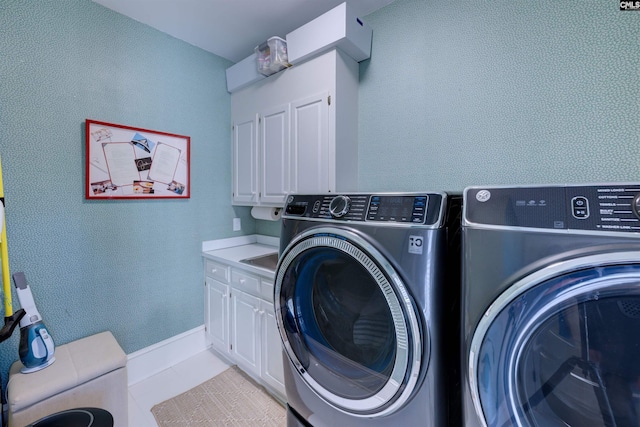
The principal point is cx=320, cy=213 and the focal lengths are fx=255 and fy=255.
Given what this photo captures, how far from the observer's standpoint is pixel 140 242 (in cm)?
199

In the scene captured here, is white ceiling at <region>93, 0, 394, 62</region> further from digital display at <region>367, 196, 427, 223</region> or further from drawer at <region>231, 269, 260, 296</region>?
drawer at <region>231, 269, 260, 296</region>

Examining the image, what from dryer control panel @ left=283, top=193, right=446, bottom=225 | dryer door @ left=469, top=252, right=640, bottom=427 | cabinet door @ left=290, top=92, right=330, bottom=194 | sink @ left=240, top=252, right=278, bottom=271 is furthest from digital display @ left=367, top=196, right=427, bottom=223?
sink @ left=240, top=252, right=278, bottom=271

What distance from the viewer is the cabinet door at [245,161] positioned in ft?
7.30

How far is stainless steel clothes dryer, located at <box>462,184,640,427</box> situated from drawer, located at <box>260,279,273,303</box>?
1.21m

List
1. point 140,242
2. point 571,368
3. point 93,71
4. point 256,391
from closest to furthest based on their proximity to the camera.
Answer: point 571,368 < point 93,71 < point 256,391 < point 140,242

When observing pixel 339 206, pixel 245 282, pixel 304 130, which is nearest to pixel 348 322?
pixel 339 206

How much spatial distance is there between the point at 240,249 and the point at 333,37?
1.86 metres

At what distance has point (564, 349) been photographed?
0.62 m

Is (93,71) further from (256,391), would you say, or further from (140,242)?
(256,391)

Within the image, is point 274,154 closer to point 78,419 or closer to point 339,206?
point 339,206

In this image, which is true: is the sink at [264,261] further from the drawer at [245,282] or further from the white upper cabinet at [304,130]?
the white upper cabinet at [304,130]

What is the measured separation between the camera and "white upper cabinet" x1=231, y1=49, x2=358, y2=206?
1.71 m

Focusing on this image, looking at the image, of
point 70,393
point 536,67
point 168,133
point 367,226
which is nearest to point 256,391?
point 70,393

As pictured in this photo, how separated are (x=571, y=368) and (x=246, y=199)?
220 centimetres
